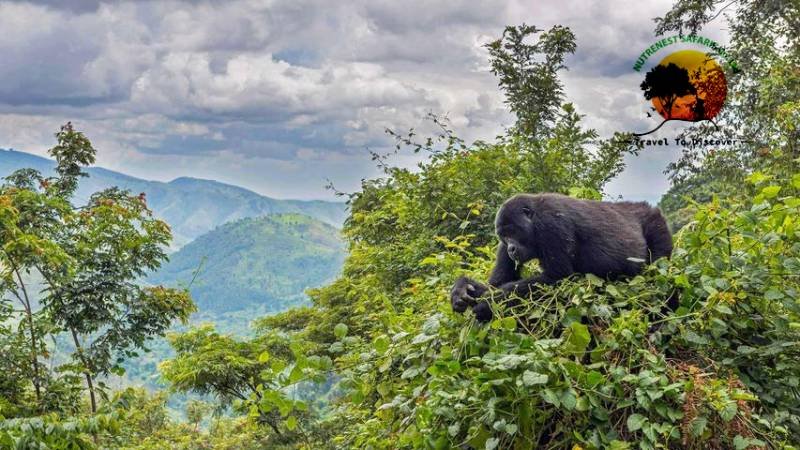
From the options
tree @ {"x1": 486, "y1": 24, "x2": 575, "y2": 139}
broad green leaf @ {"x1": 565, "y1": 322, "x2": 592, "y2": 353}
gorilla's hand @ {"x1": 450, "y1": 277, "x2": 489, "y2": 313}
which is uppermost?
tree @ {"x1": 486, "y1": 24, "x2": 575, "y2": 139}

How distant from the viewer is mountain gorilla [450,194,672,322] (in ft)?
14.1

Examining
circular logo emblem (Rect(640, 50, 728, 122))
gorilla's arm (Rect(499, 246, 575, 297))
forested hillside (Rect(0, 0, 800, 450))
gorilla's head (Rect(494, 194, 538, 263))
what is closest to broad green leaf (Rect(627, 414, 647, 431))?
forested hillside (Rect(0, 0, 800, 450))

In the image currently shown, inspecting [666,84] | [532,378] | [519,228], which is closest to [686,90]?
[666,84]

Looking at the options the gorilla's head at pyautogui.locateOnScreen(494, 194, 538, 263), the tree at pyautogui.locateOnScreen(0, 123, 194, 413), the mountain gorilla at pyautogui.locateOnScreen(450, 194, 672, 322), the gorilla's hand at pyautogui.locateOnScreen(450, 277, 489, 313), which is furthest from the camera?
the tree at pyautogui.locateOnScreen(0, 123, 194, 413)

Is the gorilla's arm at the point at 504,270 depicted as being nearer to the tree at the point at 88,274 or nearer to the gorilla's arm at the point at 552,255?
the gorilla's arm at the point at 552,255

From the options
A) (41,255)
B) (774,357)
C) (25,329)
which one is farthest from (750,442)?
(25,329)

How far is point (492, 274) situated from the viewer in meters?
4.97

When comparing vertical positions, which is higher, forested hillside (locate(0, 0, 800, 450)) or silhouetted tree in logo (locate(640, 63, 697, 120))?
silhouetted tree in logo (locate(640, 63, 697, 120))

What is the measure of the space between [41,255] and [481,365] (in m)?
9.55

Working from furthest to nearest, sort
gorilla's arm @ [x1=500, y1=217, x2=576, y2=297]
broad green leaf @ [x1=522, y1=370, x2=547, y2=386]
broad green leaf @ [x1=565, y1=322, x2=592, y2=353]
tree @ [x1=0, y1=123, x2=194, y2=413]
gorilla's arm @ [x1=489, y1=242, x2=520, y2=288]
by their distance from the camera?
tree @ [x1=0, y1=123, x2=194, y2=413] < gorilla's arm @ [x1=489, y1=242, x2=520, y2=288] < gorilla's arm @ [x1=500, y1=217, x2=576, y2=297] < broad green leaf @ [x1=565, y1=322, x2=592, y2=353] < broad green leaf @ [x1=522, y1=370, x2=547, y2=386]

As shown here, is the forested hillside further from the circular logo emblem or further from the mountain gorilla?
the circular logo emblem

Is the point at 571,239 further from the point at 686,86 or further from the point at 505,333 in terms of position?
the point at 686,86

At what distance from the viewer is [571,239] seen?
465 cm

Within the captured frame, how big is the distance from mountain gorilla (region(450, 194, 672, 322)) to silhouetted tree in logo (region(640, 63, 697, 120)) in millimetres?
9657
